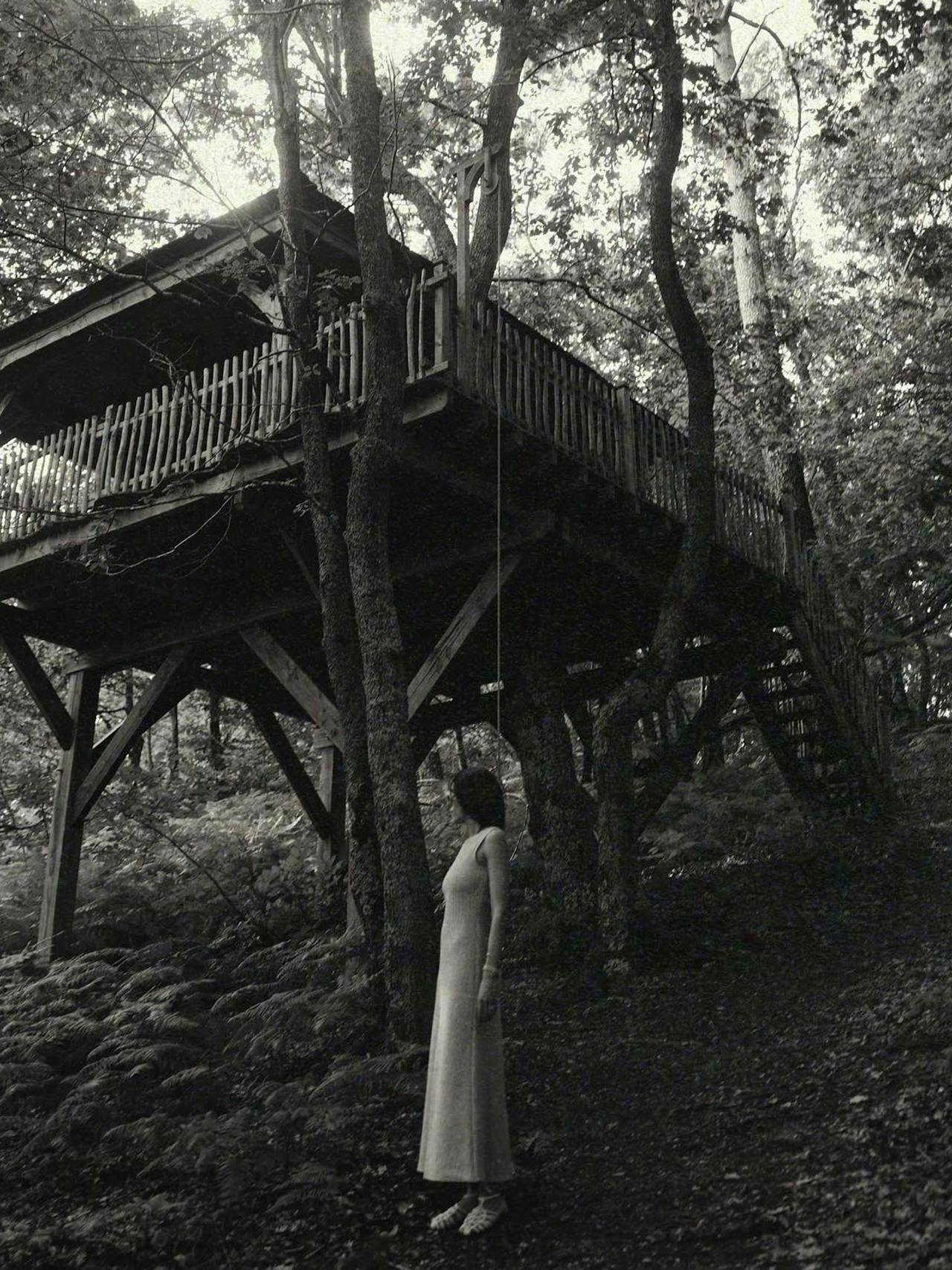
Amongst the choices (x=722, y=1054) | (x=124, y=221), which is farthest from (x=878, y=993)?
(x=124, y=221)

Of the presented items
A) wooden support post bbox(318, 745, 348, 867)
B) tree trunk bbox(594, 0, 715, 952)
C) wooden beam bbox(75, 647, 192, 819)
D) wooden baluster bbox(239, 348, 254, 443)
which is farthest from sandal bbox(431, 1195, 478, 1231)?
wooden support post bbox(318, 745, 348, 867)

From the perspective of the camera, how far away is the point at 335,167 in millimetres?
18609

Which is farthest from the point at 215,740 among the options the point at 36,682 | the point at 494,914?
the point at 494,914

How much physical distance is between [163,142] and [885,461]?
12.2 metres

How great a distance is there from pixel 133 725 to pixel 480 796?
9222mm

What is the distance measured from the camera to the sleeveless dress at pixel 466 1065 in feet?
17.3

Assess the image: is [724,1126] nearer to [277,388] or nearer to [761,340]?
[277,388]

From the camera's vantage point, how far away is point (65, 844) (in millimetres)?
14141

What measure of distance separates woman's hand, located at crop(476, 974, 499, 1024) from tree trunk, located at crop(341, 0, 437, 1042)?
256 centimetres

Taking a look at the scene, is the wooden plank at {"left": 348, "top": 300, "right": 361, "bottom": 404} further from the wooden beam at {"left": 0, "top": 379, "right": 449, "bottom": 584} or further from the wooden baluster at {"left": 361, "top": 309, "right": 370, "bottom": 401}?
the wooden beam at {"left": 0, "top": 379, "right": 449, "bottom": 584}

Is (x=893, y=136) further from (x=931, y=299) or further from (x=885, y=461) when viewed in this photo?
(x=885, y=461)

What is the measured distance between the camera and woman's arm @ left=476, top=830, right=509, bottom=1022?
5.42 metres

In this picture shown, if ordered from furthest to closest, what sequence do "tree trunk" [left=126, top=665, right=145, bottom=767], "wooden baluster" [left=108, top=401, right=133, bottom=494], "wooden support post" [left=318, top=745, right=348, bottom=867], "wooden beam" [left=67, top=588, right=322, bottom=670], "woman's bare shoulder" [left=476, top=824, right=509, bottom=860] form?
1. "tree trunk" [left=126, top=665, right=145, bottom=767]
2. "wooden support post" [left=318, top=745, right=348, bottom=867]
3. "wooden beam" [left=67, top=588, right=322, bottom=670]
4. "wooden baluster" [left=108, top=401, right=133, bottom=494]
5. "woman's bare shoulder" [left=476, top=824, right=509, bottom=860]

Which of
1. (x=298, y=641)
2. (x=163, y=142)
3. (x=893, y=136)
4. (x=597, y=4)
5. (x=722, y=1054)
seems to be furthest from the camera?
(x=893, y=136)
